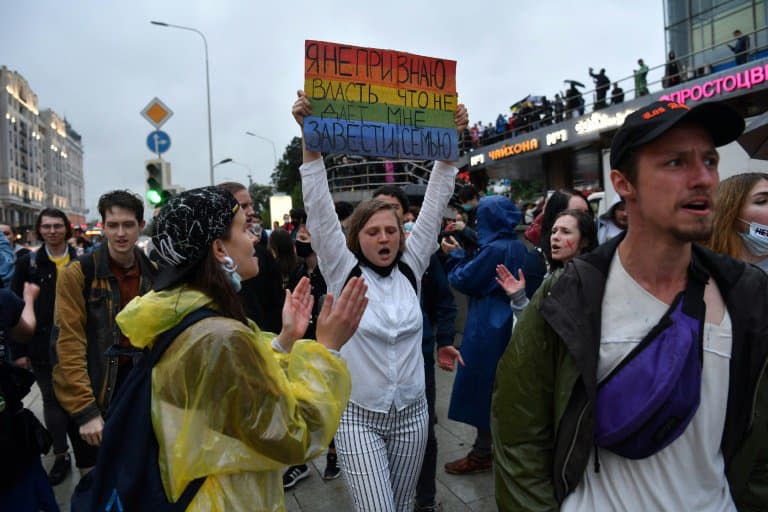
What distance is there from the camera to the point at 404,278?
123 inches

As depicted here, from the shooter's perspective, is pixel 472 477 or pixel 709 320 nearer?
pixel 709 320

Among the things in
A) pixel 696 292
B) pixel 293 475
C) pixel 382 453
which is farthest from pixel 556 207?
pixel 293 475

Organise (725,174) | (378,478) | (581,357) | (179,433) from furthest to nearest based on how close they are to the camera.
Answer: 1. (725,174)
2. (378,478)
3. (179,433)
4. (581,357)

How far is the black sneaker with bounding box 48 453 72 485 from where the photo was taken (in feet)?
14.7

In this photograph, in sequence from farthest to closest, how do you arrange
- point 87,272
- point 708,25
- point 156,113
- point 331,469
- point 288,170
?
1. point 288,170
2. point 708,25
3. point 156,113
4. point 331,469
5. point 87,272

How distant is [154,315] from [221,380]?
31 cm

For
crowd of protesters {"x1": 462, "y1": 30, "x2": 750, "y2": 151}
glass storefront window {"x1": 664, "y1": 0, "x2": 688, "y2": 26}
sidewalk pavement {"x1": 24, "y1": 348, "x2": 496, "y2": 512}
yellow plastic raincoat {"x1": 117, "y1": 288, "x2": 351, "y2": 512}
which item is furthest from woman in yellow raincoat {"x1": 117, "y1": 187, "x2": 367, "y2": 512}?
glass storefront window {"x1": 664, "y1": 0, "x2": 688, "y2": 26}

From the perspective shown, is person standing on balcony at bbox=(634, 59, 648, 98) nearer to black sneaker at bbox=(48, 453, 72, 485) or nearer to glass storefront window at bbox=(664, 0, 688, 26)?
glass storefront window at bbox=(664, 0, 688, 26)

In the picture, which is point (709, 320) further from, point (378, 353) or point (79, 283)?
point (79, 283)

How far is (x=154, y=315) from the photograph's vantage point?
1.77m

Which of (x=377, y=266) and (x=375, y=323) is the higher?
(x=377, y=266)

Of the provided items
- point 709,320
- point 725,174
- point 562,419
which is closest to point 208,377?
point 562,419

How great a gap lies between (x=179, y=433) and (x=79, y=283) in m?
1.98

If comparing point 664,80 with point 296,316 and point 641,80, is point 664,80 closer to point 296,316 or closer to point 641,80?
point 641,80
